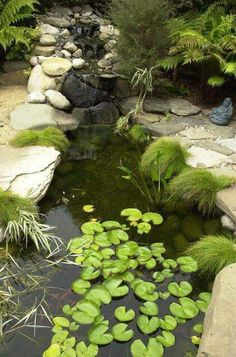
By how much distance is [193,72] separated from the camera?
7484 millimetres

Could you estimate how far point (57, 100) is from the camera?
6867 millimetres

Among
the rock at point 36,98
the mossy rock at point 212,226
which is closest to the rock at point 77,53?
the rock at point 36,98

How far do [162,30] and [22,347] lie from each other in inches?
207

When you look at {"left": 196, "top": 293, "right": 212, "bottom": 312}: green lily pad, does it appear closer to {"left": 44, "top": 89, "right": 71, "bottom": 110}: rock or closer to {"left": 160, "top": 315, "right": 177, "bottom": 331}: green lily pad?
{"left": 160, "top": 315, "right": 177, "bottom": 331}: green lily pad

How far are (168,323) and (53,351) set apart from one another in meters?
0.92

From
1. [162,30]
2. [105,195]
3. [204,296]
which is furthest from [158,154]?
[162,30]

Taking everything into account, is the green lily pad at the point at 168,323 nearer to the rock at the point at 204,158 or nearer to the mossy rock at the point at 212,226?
the mossy rock at the point at 212,226

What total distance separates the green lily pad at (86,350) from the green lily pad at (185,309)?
74cm

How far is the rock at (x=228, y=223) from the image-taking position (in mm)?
4516

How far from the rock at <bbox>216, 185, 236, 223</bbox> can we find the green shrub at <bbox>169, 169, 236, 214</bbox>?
6 cm

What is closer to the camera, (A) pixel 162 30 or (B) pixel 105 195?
(B) pixel 105 195

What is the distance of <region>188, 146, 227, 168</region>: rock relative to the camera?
5.41m

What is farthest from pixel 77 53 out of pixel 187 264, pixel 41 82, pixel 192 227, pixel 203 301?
pixel 203 301

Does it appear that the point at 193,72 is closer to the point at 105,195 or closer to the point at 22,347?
the point at 105,195
